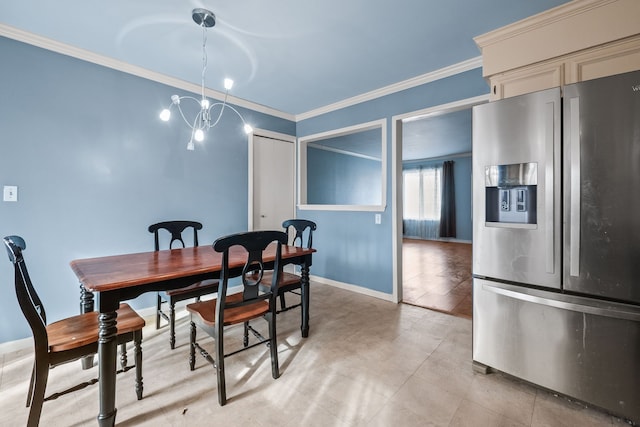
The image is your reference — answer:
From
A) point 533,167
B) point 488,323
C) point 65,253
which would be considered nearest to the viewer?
point 533,167

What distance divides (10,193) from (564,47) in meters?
4.17

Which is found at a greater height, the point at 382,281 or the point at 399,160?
the point at 399,160

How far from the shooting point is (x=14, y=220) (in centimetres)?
228

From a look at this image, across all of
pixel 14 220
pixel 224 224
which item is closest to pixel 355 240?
pixel 224 224

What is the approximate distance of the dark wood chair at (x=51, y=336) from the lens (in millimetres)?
1334

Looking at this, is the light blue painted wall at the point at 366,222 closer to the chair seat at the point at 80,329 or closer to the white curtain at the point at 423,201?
the chair seat at the point at 80,329

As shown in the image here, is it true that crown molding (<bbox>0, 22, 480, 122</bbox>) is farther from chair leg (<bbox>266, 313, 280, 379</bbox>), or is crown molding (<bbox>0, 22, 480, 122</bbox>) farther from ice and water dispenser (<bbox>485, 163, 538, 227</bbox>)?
chair leg (<bbox>266, 313, 280, 379</bbox>)

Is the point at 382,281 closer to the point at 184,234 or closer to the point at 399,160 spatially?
the point at 399,160

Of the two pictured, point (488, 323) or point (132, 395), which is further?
point (488, 323)

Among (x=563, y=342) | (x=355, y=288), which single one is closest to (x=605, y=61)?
(x=563, y=342)

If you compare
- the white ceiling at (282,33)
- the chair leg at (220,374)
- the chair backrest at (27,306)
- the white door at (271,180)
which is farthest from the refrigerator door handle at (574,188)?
the white door at (271,180)

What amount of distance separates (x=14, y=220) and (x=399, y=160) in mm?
3695

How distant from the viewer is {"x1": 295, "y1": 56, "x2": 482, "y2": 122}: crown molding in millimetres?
2793

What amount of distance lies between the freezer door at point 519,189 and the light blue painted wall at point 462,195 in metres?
7.04
